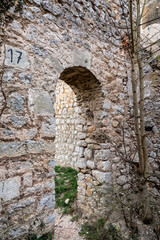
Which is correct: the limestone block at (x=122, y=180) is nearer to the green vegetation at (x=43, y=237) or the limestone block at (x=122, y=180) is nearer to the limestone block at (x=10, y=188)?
the green vegetation at (x=43, y=237)

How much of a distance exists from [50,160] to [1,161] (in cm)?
50

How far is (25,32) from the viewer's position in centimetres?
167

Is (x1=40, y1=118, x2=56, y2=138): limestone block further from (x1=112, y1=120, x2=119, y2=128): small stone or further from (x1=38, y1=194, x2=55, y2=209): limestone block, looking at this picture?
(x1=112, y1=120, x2=119, y2=128): small stone

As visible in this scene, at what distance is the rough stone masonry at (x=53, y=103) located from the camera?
148 centimetres

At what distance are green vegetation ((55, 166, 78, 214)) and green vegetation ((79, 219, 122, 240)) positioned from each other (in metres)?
0.56

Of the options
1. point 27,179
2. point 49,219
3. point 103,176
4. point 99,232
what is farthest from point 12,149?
point 103,176

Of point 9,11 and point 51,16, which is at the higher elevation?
point 51,16

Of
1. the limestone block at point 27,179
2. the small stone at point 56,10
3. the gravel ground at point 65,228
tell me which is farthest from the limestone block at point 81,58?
the gravel ground at point 65,228

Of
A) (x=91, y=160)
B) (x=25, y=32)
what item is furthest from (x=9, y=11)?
(x=91, y=160)

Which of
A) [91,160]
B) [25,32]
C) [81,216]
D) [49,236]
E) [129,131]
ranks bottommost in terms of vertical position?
[81,216]

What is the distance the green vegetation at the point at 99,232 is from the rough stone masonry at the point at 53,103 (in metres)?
0.26

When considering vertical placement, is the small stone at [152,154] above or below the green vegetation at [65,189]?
above

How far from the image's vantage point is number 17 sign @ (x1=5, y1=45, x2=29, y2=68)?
1525 millimetres

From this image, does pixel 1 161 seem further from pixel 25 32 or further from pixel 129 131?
pixel 129 131
